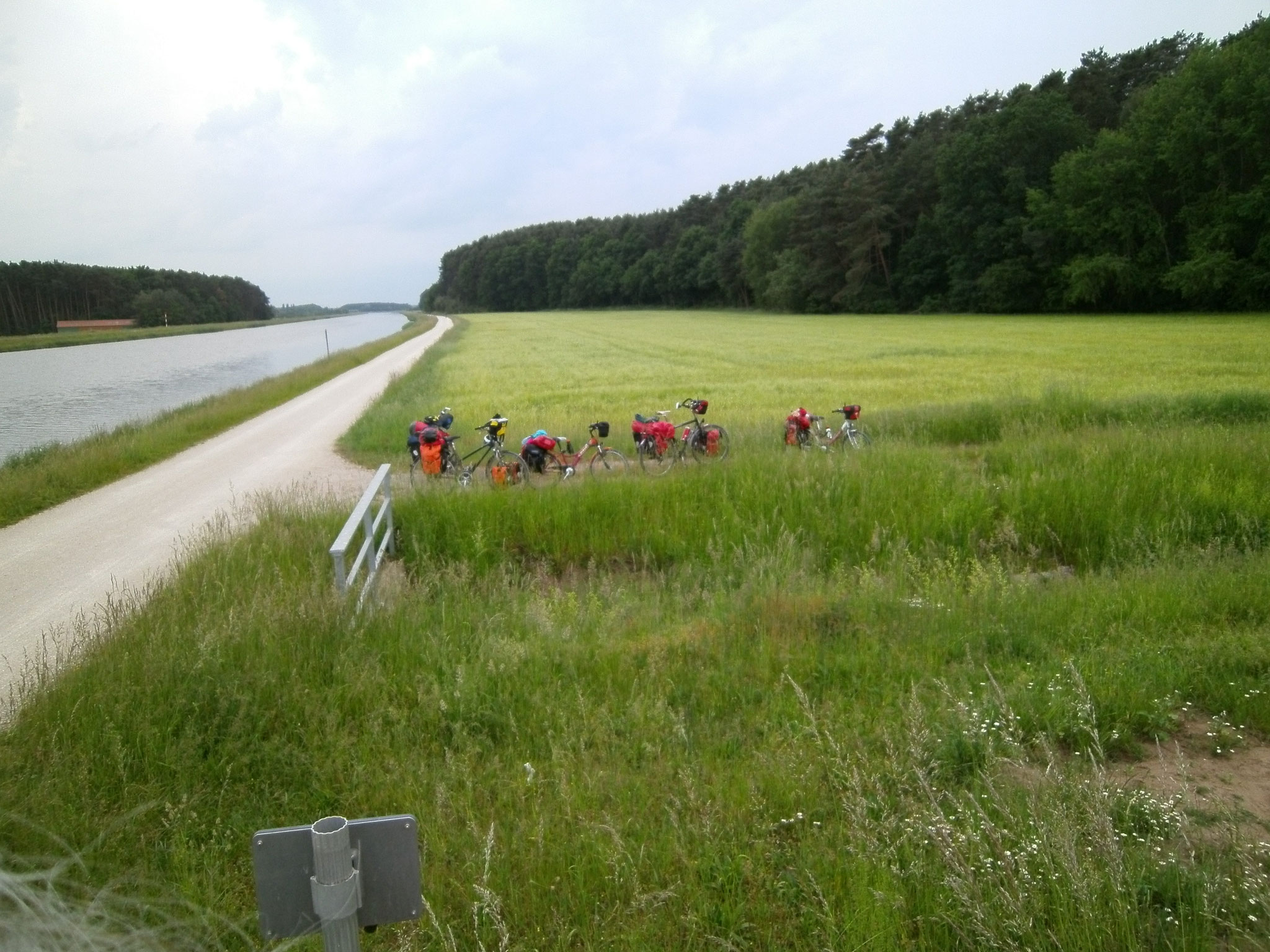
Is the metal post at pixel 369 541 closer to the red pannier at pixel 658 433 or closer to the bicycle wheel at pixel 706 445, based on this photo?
the red pannier at pixel 658 433

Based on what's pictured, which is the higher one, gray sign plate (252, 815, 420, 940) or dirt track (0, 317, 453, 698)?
gray sign plate (252, 815, 420, 940)

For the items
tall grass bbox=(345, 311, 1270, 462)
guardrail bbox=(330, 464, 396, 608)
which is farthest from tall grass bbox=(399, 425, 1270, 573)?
tall grass bbox=(345, 311, 1270, 462)

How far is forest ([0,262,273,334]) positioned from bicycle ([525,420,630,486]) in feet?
133

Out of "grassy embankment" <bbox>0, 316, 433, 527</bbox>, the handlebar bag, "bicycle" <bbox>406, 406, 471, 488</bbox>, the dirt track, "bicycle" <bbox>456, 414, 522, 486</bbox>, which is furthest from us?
the handlebar bag

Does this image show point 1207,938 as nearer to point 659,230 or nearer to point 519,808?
point 519,808

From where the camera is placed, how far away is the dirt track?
7.73 m

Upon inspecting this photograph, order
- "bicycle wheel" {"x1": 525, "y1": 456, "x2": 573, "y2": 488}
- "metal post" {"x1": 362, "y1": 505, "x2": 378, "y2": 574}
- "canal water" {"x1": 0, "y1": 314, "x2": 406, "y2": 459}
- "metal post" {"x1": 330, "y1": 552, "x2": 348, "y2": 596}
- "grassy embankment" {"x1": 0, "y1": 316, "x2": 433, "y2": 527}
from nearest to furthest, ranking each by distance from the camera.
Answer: "metal post" {"x1": 330, "y1": 552, "x2": 348, "y2": 596}, "metal post" {"x1": 362, "y1": 505, "x2": 378, "y2": 574}, "bicycle wheel" {"x1": 525, "y1": 456, "x2": 573, "y2": 488}, "grassy embankment" {"x1": 0, "y1": 316, "x2": 433, "y2": 527}, "canal water" {"x1": 0, "y1": 314, "x2": 406, "y2": 459}


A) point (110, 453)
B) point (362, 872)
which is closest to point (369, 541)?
point (362, 872)

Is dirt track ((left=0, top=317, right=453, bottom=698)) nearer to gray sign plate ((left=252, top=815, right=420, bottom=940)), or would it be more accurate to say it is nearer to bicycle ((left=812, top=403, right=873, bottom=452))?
gray sign plate ((left=252, top=815, right=420, bottom=940))

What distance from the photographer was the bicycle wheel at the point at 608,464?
495 inches

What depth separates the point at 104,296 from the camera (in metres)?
62.4

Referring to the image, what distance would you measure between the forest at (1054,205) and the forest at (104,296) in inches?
2129

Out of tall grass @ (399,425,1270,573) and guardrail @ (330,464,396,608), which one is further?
tall grass @ (399,425,1270,573)

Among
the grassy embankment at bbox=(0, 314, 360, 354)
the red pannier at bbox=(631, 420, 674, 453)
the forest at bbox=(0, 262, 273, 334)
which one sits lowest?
the red pannier at bbox=(631, 420, 674, 453)
